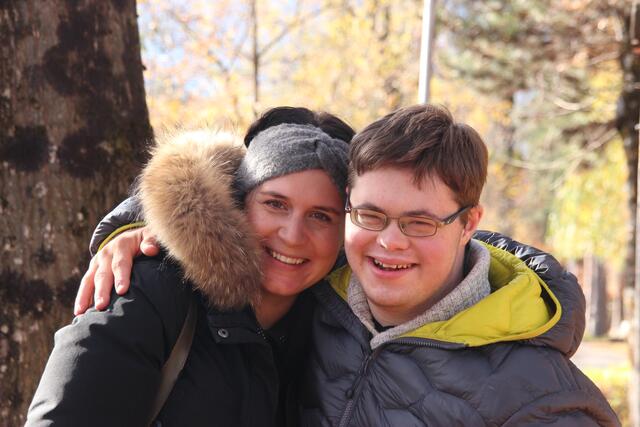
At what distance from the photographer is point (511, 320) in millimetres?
2213

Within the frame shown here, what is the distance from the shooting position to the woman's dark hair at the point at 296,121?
2.79 meters

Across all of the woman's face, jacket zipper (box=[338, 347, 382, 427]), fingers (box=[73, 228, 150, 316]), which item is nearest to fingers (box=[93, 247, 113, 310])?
fingers (box=[73, 228, 150, 316])

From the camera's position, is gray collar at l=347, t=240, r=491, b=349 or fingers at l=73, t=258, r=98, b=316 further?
gray collar at l=347, t=240, r=491, b=349

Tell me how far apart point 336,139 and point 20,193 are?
1.31m

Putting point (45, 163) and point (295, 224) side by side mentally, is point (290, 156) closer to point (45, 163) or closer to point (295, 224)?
point (295, 224)

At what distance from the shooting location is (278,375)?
8.53 feet

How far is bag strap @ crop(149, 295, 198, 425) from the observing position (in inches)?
83.8

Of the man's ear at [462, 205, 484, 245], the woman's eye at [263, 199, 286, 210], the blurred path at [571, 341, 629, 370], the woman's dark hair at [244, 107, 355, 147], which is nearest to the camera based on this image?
the man's ear at [462, 205, 484, 245]

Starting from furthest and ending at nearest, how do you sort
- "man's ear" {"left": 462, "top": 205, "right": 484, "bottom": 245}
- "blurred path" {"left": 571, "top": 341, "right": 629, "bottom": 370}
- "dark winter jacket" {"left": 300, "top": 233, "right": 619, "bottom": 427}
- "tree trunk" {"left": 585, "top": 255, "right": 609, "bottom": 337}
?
"tree trunk" {"left": 585, "top": 255, "right": 609, "bottom": 337}, "blurred path" {"left": 571, "top": 341, "right": 629, "bottom": 370}, "man's ear" {"left": 462, "top": 205, "right": 484, "bottom": 245}, "dark winter jacket" {"left": 300, "top": 233, "right": 619, "bottom": 427}

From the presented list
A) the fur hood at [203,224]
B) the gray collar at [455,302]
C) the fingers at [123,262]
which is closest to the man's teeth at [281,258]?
the fur hood at [203,224]

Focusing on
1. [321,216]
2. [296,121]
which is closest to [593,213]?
[296,121]

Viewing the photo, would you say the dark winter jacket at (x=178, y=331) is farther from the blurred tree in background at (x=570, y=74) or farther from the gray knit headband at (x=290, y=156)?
the blurred tree in background at (x=570, y=74)

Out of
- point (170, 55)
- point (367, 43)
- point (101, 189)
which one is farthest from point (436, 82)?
point (101, 189)

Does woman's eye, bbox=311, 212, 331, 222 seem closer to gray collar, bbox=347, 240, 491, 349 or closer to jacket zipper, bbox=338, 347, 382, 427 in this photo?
gray collar, bbox=347, 240, 491, 349
